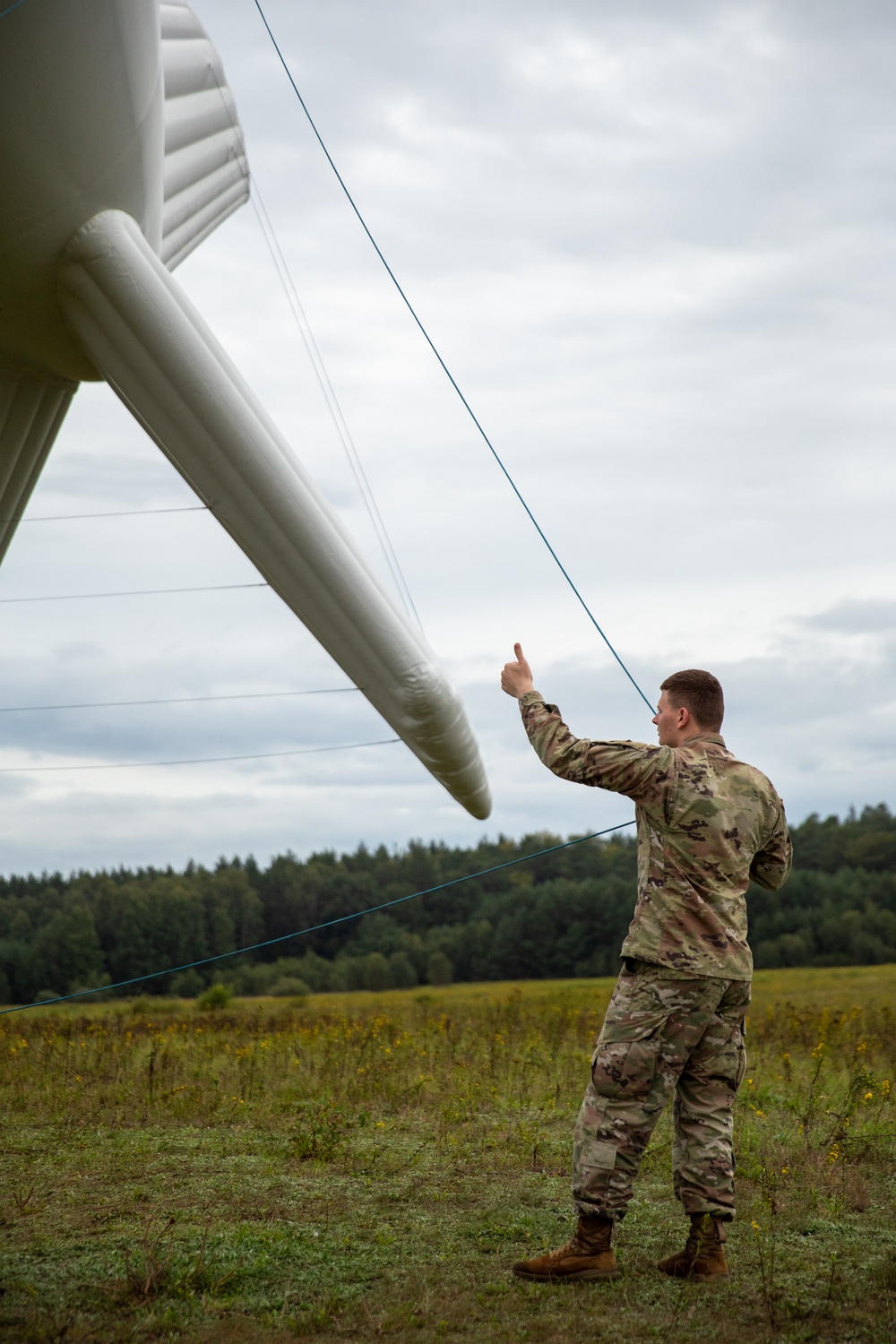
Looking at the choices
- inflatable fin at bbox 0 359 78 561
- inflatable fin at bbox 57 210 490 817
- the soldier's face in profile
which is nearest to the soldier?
the soldier's face in profile

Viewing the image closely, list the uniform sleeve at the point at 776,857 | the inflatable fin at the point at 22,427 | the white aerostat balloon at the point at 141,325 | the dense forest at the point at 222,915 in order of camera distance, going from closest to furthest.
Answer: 1. the uniform sleeve at the point at 776,857
2. the white aerostat balloon at the point at 141,325
3. the inflatable fin at the point at 22,427
4. the dense forest at the point at 222,915

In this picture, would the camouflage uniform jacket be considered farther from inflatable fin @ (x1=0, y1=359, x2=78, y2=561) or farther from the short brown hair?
inflatable fin @ (x1=0, y1=359, x2=78, y2=561)

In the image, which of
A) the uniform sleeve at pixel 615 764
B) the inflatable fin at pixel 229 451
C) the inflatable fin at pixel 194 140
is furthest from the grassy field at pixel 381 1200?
the inflatable fin at pixel 194 140

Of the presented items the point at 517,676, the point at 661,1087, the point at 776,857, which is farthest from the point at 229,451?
the point at 661,1087

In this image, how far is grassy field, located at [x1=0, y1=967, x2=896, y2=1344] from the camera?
4004mm

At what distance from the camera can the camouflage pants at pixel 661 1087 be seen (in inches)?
173

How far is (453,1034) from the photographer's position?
37.8 ft

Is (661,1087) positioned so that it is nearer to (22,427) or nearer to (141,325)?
(141,325)

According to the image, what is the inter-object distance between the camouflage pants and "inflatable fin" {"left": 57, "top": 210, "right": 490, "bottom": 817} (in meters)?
2.30

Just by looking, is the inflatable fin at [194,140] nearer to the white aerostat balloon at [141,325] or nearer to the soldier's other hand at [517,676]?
the white aerostat balloon at [141,325]

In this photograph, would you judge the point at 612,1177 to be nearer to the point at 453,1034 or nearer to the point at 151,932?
the point at 151,932

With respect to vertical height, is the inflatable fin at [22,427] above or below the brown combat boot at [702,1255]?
above

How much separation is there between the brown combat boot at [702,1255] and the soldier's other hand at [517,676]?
221cm

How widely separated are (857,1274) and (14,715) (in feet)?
18.9
